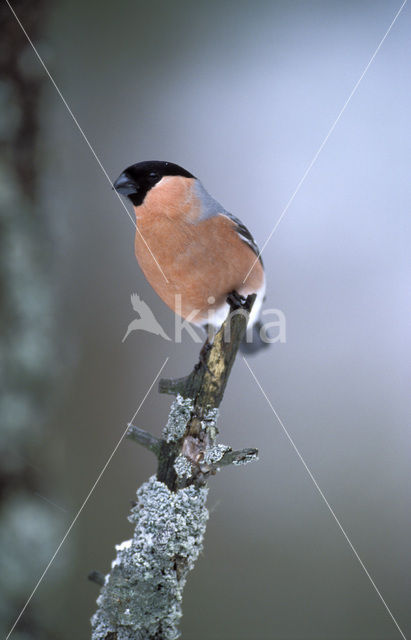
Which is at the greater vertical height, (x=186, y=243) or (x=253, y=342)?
(x=186, y=243)

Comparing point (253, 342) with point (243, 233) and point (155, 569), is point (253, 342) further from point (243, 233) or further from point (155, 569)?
point (155, 569)

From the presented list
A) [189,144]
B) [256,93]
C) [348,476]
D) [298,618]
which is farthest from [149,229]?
[298,618]

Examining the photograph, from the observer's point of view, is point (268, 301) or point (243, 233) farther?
point (268, 301)

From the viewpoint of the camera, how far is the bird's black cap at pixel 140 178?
0.63 m

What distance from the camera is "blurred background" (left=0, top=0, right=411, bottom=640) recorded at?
911 mm

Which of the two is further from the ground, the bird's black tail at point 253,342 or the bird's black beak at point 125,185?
the bird's black beak at point 125,185

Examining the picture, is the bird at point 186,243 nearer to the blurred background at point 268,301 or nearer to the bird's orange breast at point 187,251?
the bird's orange breast at point 187,251

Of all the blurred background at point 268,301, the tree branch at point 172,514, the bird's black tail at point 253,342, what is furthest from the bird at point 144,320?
the tree branch at point 172,514

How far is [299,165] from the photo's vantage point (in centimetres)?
89

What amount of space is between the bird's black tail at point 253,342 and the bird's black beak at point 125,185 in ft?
1.00

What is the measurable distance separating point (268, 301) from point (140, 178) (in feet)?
1.15

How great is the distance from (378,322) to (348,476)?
294mm

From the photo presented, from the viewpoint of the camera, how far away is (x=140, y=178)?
63 centimetres
